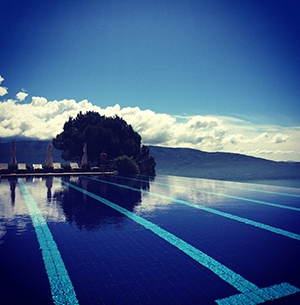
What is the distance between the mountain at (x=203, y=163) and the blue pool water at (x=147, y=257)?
371 feet

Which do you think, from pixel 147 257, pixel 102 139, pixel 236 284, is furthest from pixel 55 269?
pixel 102 139

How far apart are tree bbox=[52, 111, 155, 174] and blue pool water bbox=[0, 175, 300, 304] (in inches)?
856

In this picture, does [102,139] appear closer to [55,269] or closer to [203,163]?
[55,269]

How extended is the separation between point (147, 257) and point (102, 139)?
82.7 ft

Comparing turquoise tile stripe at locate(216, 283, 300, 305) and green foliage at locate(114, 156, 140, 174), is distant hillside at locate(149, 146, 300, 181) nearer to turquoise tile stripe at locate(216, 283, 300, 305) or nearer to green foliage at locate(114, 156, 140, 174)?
green foliage at locate(114, 156, 140, 174)

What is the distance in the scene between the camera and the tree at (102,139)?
28.3m

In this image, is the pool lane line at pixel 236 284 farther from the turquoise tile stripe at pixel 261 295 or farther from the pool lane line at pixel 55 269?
the pool lane line at pixel 55 269

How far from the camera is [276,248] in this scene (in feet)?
13.9

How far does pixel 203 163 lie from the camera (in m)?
180

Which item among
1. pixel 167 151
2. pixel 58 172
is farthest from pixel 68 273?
pixel 167 151

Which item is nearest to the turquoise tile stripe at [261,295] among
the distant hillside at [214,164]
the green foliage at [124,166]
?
the green foliage at [124,166]

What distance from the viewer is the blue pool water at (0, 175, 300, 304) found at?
275cm

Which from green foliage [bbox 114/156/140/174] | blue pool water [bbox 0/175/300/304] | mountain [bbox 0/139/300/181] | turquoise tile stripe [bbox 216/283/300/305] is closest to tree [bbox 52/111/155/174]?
green foliage [bbox 114/156/140/174]

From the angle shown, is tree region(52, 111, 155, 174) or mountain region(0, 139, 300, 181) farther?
mountain region(0, 139, 300, 181)
